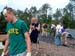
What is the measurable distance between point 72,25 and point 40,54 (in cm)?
6121

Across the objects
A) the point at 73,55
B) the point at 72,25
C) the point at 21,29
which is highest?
the point at 21,29

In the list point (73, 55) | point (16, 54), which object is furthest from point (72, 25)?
point (16, 54)

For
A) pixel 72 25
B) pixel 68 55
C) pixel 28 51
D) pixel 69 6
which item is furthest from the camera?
pixel 69 6

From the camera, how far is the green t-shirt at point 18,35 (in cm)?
763

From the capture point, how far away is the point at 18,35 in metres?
7.67

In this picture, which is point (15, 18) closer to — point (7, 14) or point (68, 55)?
point (7, 14)

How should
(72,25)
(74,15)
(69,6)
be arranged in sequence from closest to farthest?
(72,25) < (74,15) < (69,6)

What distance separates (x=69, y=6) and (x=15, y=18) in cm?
9440

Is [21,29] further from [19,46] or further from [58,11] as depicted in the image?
[58,11]

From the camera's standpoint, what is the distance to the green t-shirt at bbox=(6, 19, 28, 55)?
25.0 feet

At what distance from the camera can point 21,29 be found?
766cm

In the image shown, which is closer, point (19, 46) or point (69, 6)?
point (19, 46)

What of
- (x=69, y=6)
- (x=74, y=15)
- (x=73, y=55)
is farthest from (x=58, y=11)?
(x=73, y=55)

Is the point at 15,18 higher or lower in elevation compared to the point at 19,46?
higher
